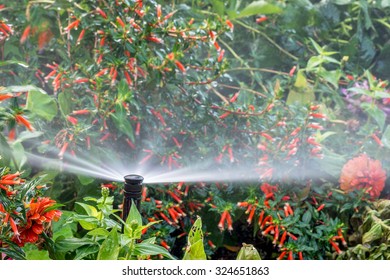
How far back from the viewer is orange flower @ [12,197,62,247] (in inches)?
46.9

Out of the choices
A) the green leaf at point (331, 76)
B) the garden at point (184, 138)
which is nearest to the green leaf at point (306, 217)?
the garden at point (184, 138)

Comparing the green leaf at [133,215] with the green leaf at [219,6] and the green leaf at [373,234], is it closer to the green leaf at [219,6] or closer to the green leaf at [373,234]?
the green leaf at [373,234]

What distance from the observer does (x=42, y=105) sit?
5.80 feet

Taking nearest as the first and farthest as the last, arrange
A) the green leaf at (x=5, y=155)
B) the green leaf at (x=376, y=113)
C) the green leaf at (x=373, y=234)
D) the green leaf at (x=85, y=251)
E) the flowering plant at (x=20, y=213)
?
the flowering plant at (x=20, y=213)
the green leaf at (x=85, y=251)
the green leaf at (x=5, y=155)
the green leaf at (x=373, y=234)
the green leaf at (x=376, y=113)

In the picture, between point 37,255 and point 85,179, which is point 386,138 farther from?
point 37,255

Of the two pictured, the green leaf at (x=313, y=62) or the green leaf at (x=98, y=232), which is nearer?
the green leaf at (x=98, y=232)

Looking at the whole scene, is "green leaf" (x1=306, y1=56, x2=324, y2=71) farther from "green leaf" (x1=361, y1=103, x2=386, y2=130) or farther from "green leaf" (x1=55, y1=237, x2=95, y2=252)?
"green leaf" (x1=55, y1=237, x2=95, y2=252)

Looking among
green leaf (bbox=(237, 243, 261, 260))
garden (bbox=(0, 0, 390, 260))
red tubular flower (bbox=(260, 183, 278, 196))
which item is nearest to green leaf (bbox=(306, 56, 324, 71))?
garden (bbox=(0, 0, 390, 260))

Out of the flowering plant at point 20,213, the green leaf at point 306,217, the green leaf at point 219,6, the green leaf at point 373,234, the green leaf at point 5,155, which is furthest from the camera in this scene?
the green leaf at point 219,6

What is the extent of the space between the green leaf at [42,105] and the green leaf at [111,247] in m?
0.62

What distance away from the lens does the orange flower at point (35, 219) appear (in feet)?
3.91

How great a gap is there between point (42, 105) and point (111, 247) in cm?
66

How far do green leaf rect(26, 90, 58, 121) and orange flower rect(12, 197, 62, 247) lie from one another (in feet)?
1.89

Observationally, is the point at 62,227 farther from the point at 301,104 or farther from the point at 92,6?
the point at 301,104
